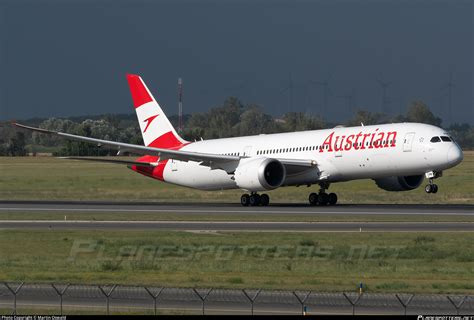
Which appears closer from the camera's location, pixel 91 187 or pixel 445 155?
pixel 445 155

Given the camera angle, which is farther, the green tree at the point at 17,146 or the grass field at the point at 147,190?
the green tree at the point at 17,146

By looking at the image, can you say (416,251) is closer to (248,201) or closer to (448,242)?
(448,242)

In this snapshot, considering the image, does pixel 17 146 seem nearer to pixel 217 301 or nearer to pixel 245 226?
pixel 245 226

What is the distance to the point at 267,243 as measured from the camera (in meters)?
37.6

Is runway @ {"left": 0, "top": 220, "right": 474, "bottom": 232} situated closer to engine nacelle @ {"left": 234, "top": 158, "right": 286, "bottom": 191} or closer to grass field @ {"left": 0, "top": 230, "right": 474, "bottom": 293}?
grass field @ {"left": 0, "top": 230, "right": 474, "bottom": 293}

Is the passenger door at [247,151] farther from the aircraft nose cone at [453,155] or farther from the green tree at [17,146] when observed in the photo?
the green tree at [17,146]

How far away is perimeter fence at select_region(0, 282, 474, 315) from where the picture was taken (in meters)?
23.0

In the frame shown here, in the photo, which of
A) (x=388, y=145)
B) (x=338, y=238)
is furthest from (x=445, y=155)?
(x=338, y=238)

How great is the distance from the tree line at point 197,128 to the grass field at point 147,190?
79.0 feet

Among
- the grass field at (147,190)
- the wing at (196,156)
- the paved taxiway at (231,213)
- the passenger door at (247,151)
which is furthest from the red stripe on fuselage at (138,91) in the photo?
the passenger door at (247,151)

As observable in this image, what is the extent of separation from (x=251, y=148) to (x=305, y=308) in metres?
40.1

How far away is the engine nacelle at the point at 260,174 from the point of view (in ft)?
187

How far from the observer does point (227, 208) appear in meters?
58.0

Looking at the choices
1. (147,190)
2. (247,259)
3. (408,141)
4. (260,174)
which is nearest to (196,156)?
(260,174)
